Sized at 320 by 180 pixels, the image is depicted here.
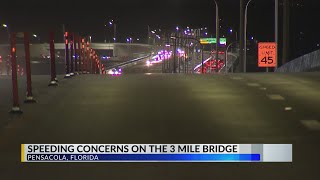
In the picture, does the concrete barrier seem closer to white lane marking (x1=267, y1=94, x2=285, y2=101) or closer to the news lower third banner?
white lane marking (x1=267, y1=94, x2=285, y2=101)

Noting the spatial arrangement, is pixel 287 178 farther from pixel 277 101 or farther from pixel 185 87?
pixel 185 87

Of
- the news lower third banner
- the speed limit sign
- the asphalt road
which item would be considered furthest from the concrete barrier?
the news lower third banner

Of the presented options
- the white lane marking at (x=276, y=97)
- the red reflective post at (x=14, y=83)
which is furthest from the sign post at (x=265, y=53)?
the red reflective post at (x=14, y=83)

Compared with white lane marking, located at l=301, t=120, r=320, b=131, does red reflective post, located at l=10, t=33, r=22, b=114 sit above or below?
above

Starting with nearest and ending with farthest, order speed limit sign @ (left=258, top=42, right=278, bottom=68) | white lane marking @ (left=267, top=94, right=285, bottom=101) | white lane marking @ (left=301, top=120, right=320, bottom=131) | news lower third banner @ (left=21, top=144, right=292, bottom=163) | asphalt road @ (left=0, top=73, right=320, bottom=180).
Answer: asphalt road @ (left=0, top=73, right=320, bottom=180)
news lower third banner @ (left=21, top=144, right=292, bottom=163)
white lane marking @ (left=301, top=120, right=320, bottom=131)
white lane marking @ (left=267, top=94, right=285, bottom=101)
speed limit sign @ (left=258, top=42, right=278, bottom=68)

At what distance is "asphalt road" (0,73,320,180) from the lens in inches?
313

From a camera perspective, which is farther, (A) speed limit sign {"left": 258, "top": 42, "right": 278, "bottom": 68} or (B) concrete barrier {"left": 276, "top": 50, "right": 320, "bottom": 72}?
(A) speed limit sign {"left": 258, "top": 42, "right": 278, "bottom": 68}

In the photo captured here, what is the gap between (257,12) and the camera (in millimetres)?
106000

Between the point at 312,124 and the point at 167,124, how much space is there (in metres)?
2.43

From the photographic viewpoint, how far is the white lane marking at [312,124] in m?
10.1

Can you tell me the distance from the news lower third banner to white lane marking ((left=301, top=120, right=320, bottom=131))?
191 centimetres

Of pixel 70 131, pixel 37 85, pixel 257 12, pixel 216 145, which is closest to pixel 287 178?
pixel 216 145

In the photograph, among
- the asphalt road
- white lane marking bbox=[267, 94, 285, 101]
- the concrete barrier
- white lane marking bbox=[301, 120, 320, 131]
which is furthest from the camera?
the concrete barrier

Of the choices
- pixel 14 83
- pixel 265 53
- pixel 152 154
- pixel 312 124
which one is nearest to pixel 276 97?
pixel 312 124
